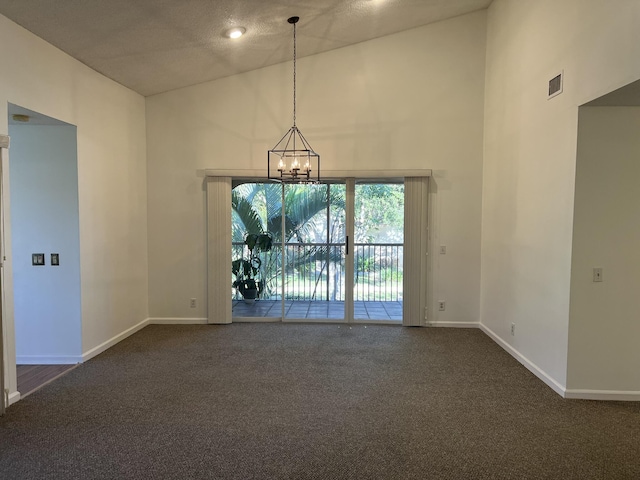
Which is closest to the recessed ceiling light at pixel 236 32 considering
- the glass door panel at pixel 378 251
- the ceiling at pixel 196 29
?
the ceiling at pixel 196 29

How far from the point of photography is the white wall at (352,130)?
508 centimetres

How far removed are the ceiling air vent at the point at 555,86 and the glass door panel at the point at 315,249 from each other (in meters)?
2.69

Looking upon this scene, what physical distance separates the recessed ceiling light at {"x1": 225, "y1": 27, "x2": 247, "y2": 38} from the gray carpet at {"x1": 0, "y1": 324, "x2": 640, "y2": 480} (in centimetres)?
332

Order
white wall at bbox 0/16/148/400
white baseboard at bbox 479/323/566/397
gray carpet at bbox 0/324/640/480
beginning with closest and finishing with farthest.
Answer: gray carpet at bbox 0/324/640/480, white wall at bbox 0/16/148/400, white baseboard at bbox 479/323/566/397

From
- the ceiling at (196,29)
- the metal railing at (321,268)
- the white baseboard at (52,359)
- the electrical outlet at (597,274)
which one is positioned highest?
the ceiling at (196,29)

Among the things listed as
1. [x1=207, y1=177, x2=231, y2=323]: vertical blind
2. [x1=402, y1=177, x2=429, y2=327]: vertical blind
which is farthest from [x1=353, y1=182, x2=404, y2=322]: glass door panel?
[x1=207, y1=177, x2=231, y2=323]: vertical blind

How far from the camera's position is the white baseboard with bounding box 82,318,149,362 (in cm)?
402

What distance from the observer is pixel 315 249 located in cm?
561

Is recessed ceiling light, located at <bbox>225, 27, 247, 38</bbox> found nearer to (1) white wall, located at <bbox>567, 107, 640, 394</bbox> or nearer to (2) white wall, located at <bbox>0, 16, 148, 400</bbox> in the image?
(2) white wall, located at <bbox>0, 16, 148, 400</bbox>

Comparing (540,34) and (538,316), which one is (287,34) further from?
(538,316)

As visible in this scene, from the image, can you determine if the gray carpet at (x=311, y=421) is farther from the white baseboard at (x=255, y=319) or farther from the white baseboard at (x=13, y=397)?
the white baseboard at (x=255, y=319)

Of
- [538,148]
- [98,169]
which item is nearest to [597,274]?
[538,148]

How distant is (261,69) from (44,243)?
3.30 meters

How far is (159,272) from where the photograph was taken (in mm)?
5328
